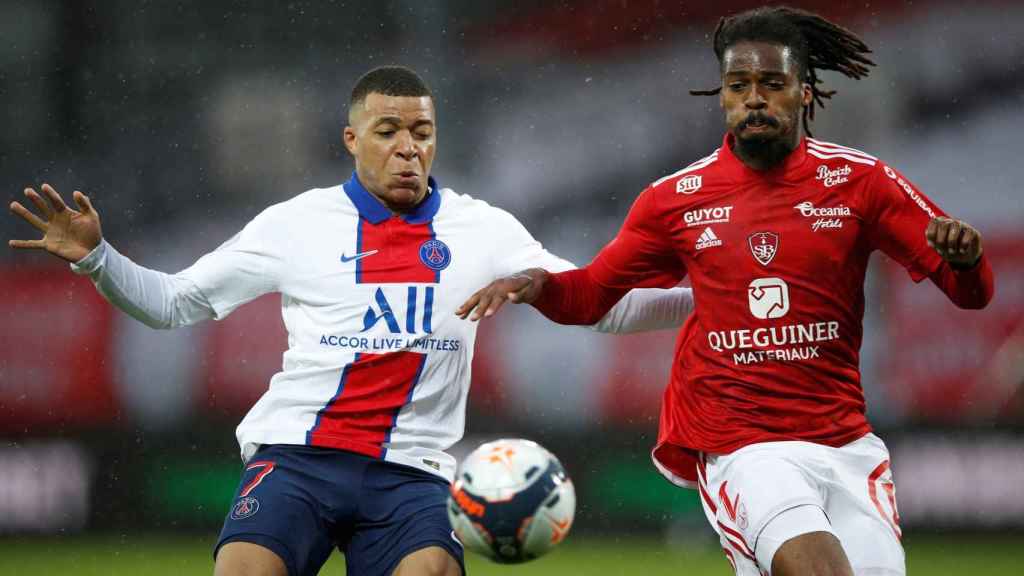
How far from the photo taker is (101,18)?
9.45 m

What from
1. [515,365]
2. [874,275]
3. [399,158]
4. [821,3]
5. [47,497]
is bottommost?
[47,497]

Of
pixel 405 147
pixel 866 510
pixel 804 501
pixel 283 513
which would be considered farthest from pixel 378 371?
pixel 866 510

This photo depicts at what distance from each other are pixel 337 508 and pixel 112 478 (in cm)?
509

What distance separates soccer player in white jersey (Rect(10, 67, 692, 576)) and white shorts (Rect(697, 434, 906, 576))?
805 mm

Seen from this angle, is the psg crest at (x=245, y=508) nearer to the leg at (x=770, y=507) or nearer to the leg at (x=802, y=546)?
the leg at (x=770, y=507)

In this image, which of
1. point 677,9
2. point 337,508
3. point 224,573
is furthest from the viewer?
point 677,9

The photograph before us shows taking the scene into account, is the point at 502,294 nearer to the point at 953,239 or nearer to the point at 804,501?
the point at 804,501

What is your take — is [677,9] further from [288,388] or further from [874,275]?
[288,388]

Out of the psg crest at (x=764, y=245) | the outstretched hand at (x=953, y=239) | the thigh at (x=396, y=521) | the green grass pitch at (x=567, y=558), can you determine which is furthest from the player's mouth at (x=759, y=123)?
the green grass pitch at (x=567, y=558)

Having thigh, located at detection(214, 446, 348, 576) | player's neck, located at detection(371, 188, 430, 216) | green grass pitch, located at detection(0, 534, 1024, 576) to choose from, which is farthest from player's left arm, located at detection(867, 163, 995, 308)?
green grass pitch, located at detection(0, 534, 1024, 576)

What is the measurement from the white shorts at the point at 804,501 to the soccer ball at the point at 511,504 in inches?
20.6

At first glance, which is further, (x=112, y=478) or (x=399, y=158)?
(x=112, y=478)

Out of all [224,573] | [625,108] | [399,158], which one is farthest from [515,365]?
[224,573]

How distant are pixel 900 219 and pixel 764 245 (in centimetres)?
40
